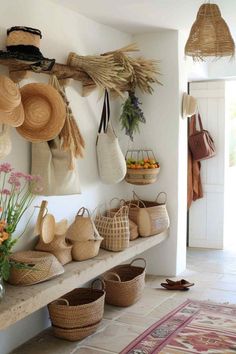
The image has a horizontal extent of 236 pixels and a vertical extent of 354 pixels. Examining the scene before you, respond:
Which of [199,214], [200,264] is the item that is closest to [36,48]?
[200,264]

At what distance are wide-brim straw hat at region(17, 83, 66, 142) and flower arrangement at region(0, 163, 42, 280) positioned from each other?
1.12ft

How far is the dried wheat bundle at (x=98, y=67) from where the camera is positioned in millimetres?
3750

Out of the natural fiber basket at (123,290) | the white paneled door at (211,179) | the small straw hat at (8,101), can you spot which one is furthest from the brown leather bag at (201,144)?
the small straw hat at (8,101)

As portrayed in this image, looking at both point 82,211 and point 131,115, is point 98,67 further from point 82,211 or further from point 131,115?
point 82,211

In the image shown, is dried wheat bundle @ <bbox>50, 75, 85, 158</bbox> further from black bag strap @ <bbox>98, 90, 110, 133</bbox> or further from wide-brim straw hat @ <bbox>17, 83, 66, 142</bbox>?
black bag strap @ <bbox>98, 90, 110, 133</bbox>

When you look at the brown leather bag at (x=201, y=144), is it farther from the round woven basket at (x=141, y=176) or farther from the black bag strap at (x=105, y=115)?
the black bag strap at (x=105, y=115)

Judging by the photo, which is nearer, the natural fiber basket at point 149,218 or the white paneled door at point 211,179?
the natural fiber basket at point 149,218

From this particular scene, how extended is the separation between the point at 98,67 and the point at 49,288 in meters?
1.80

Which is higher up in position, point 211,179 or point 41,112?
point 41,112

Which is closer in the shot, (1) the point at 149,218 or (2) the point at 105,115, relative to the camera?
(2) the point at 105,115

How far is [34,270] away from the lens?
294 centimetres

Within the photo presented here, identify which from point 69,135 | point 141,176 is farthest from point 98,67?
point 141,176

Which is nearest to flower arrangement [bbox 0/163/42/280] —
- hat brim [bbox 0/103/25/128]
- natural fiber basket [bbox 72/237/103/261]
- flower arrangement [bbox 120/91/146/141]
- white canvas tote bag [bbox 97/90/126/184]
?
hat brim [bbox 0/103/25/128]

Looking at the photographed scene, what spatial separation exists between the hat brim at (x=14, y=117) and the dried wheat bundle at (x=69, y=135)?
427mm
